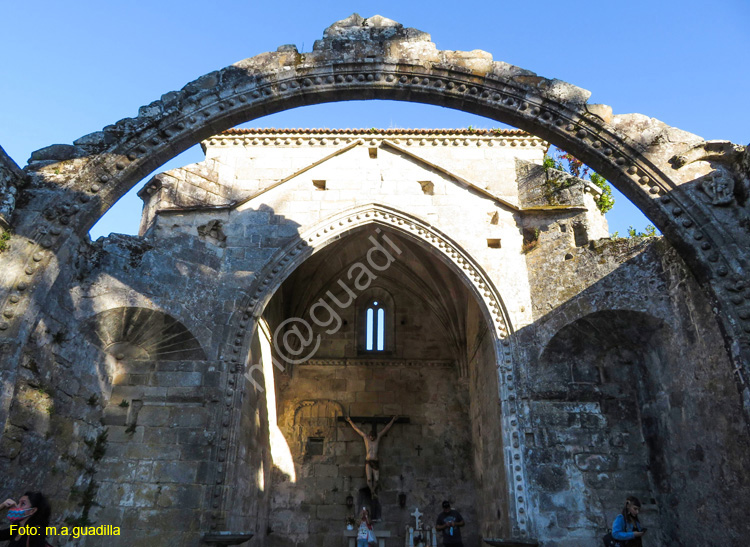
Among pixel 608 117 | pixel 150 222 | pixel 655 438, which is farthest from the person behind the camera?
pixel 150 222

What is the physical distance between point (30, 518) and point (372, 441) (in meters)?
7.57

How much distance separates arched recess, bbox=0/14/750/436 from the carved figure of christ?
7.63m

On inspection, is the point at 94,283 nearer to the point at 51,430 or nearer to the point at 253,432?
the point at 51,430

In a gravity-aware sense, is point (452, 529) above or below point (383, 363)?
below

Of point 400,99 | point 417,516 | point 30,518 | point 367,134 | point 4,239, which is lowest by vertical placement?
point 417,516

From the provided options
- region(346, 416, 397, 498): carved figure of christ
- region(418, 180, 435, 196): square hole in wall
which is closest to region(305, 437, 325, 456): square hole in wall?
region(346, 416, 397, 498): carved figure of christ

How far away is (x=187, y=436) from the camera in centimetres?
751

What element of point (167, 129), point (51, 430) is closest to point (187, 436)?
point (51, 430)

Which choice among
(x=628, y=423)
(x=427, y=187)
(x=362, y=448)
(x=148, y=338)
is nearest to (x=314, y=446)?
(x=362, y=448)

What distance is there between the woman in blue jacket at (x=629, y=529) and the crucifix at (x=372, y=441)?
21.4 ft

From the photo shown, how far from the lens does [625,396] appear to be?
785 cm

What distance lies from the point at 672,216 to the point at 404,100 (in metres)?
2.75

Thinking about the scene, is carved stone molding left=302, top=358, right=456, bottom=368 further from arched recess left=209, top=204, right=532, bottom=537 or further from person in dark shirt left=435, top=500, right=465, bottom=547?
person in dark shirt left=435, top=500, right=465, bottom=547

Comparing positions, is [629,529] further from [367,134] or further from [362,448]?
[367,134]
